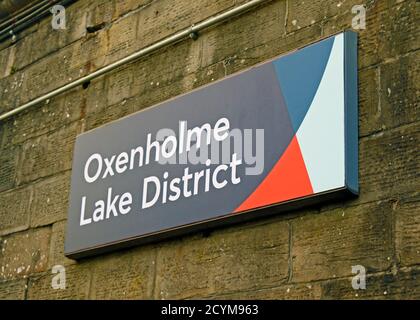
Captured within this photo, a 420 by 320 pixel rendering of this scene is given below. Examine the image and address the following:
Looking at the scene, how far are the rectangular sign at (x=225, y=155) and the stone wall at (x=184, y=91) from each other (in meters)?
0.08

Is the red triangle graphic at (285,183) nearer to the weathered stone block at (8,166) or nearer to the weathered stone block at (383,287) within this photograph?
the weathered stone block at (383,287)

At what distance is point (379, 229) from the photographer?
134 inches

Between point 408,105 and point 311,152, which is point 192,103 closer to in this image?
point 311,152

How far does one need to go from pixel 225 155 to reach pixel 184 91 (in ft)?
1.81

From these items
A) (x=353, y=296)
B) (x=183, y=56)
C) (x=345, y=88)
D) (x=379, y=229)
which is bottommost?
(x=353, y=296)

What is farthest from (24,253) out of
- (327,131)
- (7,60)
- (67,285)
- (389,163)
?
(389,163)

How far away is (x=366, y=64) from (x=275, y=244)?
0.74 metres

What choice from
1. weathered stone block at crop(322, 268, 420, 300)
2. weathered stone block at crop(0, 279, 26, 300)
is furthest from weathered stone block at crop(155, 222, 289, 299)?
weathered stone block at crop(0, 279, 26, 300)

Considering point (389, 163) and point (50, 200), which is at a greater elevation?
point (50, 200)

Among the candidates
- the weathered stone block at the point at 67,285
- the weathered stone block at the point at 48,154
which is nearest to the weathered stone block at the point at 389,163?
the weathered stone block at the point at 67,285

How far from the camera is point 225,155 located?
3926 mm

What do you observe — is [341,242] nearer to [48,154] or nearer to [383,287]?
[383,287]

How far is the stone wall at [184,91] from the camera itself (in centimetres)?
344

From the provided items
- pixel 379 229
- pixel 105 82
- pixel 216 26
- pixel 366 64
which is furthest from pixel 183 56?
pixel 379 229
